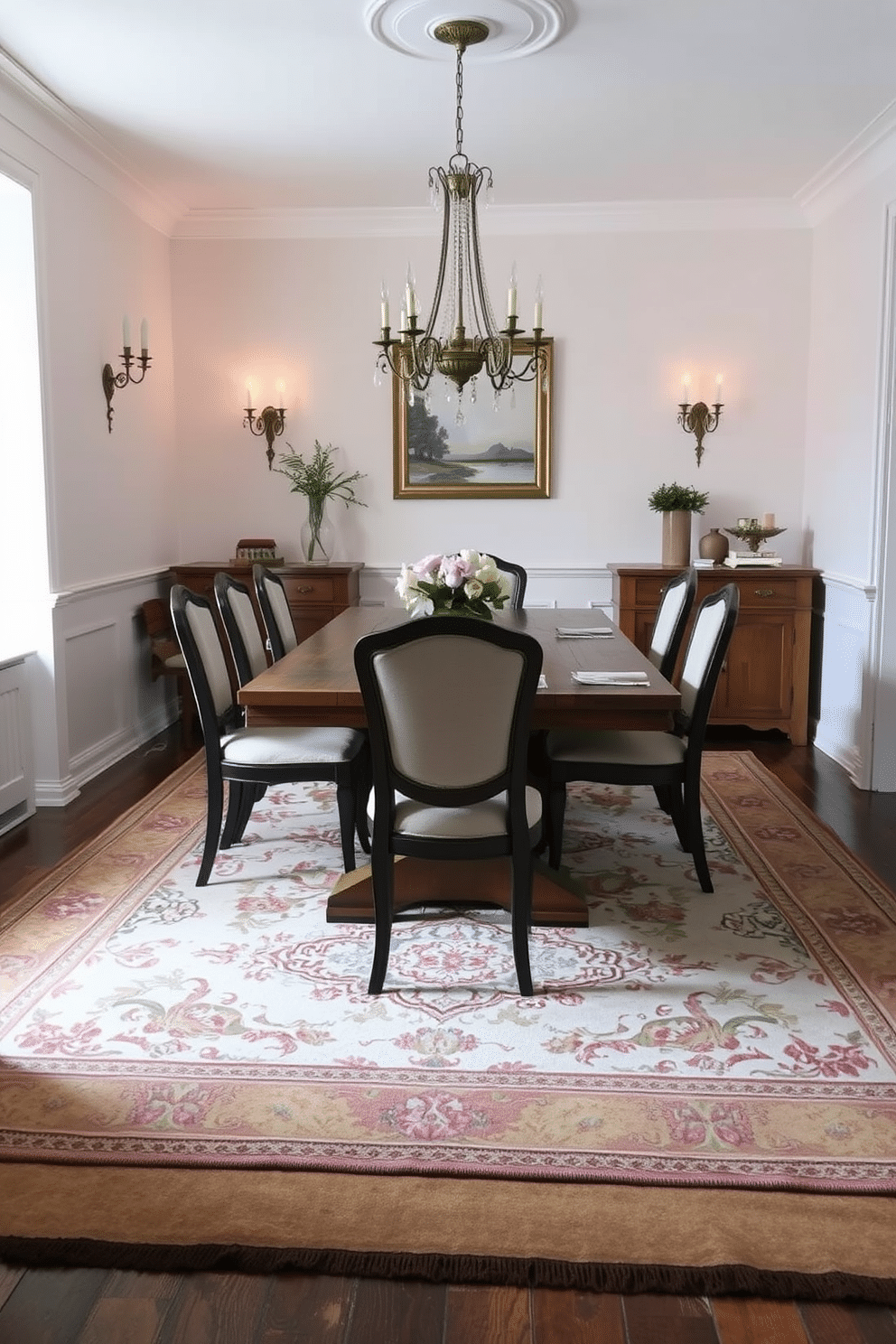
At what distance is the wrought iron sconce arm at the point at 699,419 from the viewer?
20.6 feet

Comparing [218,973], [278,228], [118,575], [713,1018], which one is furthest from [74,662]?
[713,1018]

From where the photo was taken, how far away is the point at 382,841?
2912 mm

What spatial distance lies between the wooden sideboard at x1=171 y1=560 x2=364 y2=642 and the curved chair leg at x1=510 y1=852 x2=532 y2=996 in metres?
3.39

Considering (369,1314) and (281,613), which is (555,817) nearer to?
(281,613)

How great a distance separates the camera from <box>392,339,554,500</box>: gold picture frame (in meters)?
6.36

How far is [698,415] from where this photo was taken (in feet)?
20.6

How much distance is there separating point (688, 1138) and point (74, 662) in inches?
142

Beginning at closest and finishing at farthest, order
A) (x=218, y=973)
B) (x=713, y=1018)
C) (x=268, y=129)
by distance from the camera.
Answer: (x=713, y=1018) < (x=218, y=973) < (x=268, y=129)

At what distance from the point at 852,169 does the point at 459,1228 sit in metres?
5.03

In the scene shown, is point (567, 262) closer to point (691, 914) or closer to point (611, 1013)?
point (691, 914)

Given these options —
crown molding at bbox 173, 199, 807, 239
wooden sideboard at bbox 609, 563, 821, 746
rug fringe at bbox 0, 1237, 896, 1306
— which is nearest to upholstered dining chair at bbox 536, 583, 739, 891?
rug fringe at bbox 0, 1237, 896, 1306

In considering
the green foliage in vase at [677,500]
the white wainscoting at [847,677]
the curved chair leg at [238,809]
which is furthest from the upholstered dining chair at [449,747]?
the green foliage in vase at [677,500]

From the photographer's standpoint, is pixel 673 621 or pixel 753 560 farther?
pixel 753 560

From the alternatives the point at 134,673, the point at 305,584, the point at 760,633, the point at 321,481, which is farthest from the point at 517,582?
the point at 134,673
